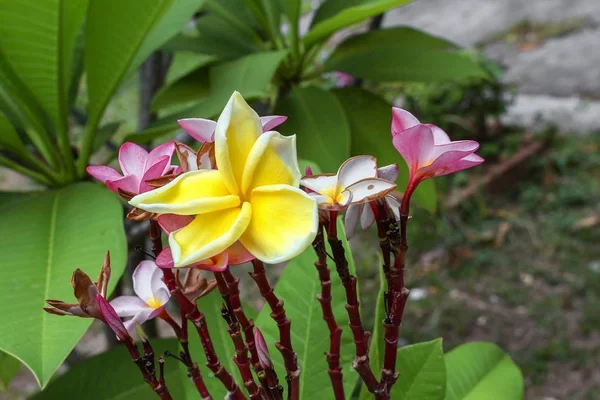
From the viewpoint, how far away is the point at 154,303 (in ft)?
1.45

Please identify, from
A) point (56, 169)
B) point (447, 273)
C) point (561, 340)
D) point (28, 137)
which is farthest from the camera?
point (447, 273)

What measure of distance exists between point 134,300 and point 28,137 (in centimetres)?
61

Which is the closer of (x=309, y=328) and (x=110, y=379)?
(x=309, y=328)

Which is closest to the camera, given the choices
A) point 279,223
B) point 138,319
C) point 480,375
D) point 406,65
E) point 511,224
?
point 279,223

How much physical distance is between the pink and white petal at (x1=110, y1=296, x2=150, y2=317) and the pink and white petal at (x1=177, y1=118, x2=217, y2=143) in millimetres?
132

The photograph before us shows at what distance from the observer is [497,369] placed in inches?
29.5

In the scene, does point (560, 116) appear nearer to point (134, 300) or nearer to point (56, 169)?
point (56, 169)

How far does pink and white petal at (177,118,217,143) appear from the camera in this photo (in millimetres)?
384

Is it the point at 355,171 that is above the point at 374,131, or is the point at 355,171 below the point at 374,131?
above

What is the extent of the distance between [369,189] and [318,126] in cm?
60

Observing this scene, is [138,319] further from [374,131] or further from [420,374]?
[374,131]

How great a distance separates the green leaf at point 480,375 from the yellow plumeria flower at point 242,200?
0.47m

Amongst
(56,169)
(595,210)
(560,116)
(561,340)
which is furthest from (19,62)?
(560,116)

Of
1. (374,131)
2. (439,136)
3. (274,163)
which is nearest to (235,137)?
(274,163)
